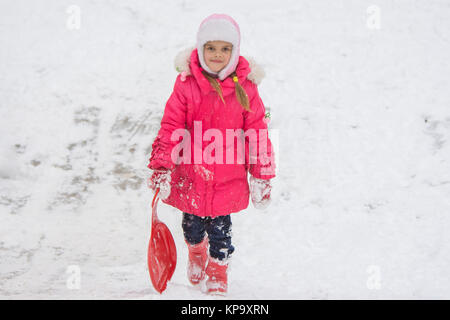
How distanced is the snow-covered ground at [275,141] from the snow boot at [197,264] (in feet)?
0.40

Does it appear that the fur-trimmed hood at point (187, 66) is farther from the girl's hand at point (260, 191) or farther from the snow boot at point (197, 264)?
the snow boot at point (197, 264)

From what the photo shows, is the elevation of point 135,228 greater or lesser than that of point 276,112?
lesser

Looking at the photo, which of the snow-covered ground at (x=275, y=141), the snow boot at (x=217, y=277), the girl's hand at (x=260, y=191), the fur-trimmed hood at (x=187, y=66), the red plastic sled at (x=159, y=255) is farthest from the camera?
the snow-covered ground at (x=275, y=141)

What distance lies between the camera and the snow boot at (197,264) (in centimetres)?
281

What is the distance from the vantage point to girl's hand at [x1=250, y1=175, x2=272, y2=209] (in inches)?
95.7

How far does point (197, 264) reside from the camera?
2840mm

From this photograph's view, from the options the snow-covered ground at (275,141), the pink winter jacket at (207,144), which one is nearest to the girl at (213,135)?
the pink winter jacket at (207,144)

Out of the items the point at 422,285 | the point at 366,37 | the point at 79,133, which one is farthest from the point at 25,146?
the point at 366,37

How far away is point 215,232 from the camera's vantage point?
263cm

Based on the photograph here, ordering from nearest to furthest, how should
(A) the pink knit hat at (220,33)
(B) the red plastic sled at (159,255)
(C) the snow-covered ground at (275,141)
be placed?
(A) the pink knit hat at (220,33) → (B) the red plastic sled at (159,255) → (C) the snow-covered ground at (275,141)

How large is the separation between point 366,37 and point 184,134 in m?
3.54

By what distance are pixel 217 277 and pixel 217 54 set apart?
1.69 m
